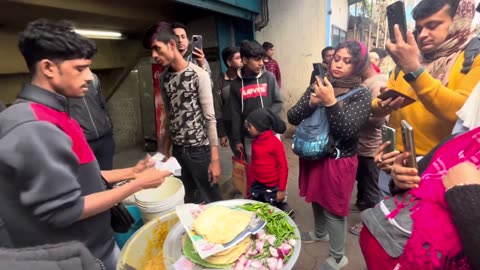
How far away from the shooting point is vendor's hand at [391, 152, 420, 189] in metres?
0.95

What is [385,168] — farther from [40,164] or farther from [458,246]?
[40,164]

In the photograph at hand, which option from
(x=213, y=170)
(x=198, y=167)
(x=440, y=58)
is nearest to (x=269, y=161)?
(x=213, y=170)

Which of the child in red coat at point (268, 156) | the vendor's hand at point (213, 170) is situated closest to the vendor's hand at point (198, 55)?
the child in red coat at point (268, 156)

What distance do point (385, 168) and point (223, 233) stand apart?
2.65 ft

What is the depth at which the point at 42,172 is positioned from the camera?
828mm

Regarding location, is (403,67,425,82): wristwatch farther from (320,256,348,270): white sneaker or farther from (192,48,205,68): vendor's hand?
(192,48,205,68): vendor's hand

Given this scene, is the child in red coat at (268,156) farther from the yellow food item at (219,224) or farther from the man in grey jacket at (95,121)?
the man in grey jacket at (95,121)

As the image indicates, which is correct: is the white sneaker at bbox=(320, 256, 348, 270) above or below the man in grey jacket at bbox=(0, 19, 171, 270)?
below

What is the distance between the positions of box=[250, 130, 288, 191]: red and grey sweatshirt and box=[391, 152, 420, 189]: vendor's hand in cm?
115

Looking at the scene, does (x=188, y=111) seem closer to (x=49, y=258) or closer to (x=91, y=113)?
(x=91, y=113)

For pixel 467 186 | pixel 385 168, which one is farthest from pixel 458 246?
pixel 385 168

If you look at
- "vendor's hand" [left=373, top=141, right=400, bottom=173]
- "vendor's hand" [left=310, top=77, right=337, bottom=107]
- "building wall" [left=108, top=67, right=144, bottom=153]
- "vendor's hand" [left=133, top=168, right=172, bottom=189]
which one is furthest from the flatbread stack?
"building wall" [left=108, top=67, right=144, bottom=153]

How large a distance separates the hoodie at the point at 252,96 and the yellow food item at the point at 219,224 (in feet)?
4.91

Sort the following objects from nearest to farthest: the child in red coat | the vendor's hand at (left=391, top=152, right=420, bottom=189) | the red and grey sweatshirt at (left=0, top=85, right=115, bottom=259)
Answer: the red and grey sweatshirt at (left=0, top=85, right=115, bottom=259) → the vendor's hand at (left=391, top=152, right=420, bottom=189) → the child in red coat
